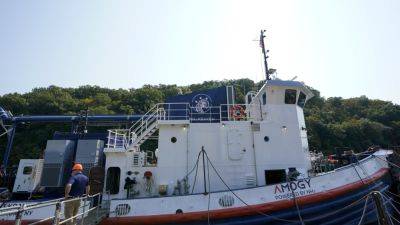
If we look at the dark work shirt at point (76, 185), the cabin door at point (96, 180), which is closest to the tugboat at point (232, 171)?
the cabin door at point (96, 180)

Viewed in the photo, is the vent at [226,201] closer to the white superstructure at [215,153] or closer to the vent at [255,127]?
the white superstructure at [215,153]

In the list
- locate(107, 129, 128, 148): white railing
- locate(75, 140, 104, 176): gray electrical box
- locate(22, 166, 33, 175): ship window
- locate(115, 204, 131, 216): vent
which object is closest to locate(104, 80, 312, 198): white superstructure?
locate(107, 129, 128, 148): white railing

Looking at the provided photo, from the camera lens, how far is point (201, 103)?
11.8 meters

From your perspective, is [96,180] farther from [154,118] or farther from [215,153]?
[215,153]

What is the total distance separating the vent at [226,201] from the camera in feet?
30.3

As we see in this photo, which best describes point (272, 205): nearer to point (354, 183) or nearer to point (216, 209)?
point (216, 209)

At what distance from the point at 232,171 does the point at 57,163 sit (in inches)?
284

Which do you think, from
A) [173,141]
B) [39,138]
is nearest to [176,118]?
[173,141]

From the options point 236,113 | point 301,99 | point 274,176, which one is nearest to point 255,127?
point 236,113

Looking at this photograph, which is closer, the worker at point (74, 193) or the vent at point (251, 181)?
the worker at point (74, 193)

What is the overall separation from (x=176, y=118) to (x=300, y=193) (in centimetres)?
534

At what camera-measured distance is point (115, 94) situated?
52.5m

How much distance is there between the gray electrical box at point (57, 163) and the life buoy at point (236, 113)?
718 cm

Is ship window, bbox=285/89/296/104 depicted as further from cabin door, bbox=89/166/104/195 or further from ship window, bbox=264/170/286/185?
cabin door, bbox=89/166/104/195
